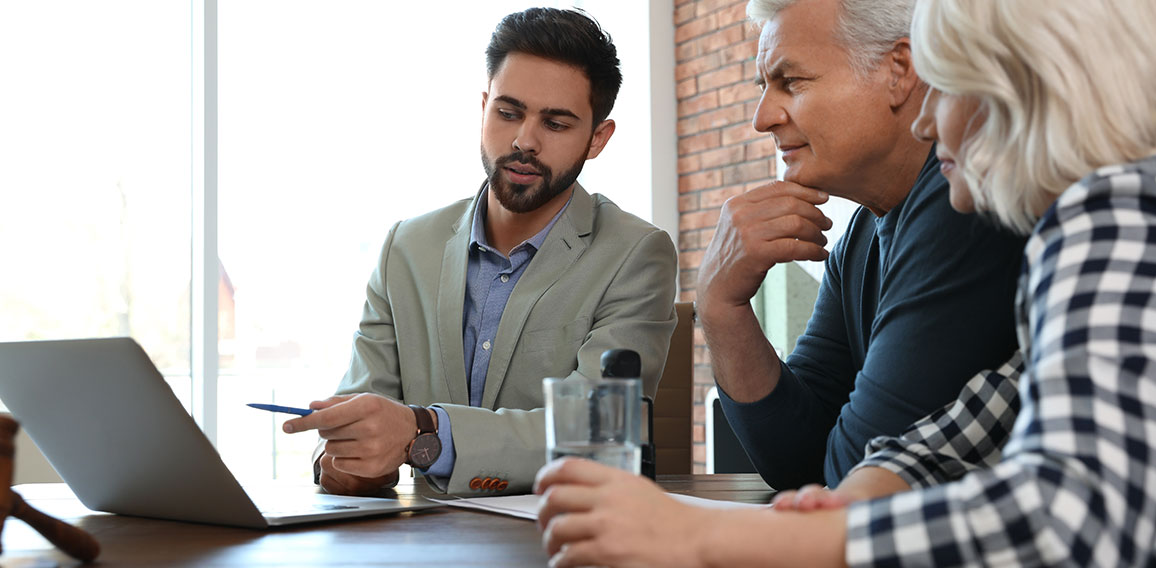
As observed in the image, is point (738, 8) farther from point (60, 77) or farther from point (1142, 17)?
point (1142, 17)

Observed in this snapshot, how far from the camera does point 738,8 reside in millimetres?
4410

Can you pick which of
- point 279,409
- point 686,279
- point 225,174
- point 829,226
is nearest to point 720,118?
point 686,279

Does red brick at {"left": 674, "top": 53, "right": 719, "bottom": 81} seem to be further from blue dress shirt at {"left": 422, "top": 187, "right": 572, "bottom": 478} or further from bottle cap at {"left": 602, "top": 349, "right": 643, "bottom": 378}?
bottle cap at {"left": 602, "top": 349, "right": 643, "bottom": 378}

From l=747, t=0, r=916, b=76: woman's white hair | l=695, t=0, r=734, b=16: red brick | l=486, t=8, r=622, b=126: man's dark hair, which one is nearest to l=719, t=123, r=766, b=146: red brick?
l=695, t=0, r=734, b=16: red brick

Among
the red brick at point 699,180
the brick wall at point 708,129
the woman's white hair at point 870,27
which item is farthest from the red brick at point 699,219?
the woman's white hair at point 870,27

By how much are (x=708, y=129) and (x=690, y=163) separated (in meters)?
0.19

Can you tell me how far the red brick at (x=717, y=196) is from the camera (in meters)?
4.49

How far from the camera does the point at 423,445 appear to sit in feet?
4.74

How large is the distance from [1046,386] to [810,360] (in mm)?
999

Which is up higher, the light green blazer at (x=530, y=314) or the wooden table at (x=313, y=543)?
→ the light green blazer at (x=530, y=314)

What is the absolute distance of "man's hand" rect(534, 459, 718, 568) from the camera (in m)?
0.72

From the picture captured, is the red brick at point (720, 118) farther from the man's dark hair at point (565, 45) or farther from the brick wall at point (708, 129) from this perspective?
the man's dark hair at point (565, 45)

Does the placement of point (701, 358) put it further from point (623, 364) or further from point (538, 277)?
point (623, 364)

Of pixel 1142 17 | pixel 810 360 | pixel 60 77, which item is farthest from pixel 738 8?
pixel 1142 17
